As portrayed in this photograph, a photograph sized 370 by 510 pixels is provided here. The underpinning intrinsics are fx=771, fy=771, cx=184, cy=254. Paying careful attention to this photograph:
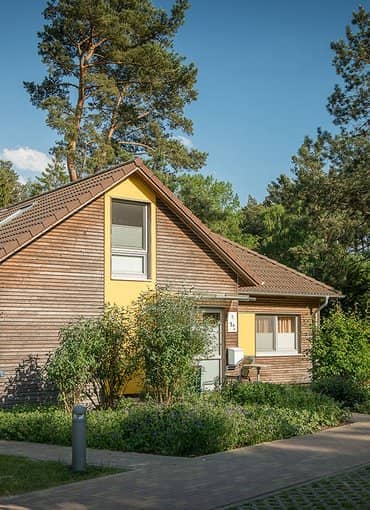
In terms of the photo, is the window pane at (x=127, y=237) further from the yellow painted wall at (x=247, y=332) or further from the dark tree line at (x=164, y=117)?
the dark tree line at (x=164, y=117)

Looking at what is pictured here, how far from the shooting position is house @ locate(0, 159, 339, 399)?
16719mm

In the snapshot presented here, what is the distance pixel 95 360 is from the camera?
1549 centimetres

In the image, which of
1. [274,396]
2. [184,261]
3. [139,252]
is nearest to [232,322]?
[184,261]

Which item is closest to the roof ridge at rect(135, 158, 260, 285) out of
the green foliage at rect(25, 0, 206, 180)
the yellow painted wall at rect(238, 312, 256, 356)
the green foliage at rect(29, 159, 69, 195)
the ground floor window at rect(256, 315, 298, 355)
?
the yellow painted wall at rect(238, 312, 256, 356)

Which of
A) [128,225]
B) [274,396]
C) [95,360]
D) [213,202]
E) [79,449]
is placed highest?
[213,202]

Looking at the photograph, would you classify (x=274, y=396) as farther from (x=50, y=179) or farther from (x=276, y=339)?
(x=50, y=179)

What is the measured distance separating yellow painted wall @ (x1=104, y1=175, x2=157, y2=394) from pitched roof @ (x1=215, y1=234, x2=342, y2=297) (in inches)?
165

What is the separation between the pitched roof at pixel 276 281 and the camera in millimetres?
23609

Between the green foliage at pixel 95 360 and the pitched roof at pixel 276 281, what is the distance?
7029 mm

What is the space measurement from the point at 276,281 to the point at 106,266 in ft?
26.2

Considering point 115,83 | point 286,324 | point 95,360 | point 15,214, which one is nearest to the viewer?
point 95,360

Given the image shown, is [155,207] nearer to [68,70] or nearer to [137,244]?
[137,244]

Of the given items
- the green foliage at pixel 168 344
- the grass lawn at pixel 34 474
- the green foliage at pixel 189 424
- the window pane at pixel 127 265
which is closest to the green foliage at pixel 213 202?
the window pane at pixel 127 265

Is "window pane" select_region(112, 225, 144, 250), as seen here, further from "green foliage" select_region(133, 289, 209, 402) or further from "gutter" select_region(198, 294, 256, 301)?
"green foliage" select_region(133, 289, 209, 402)
